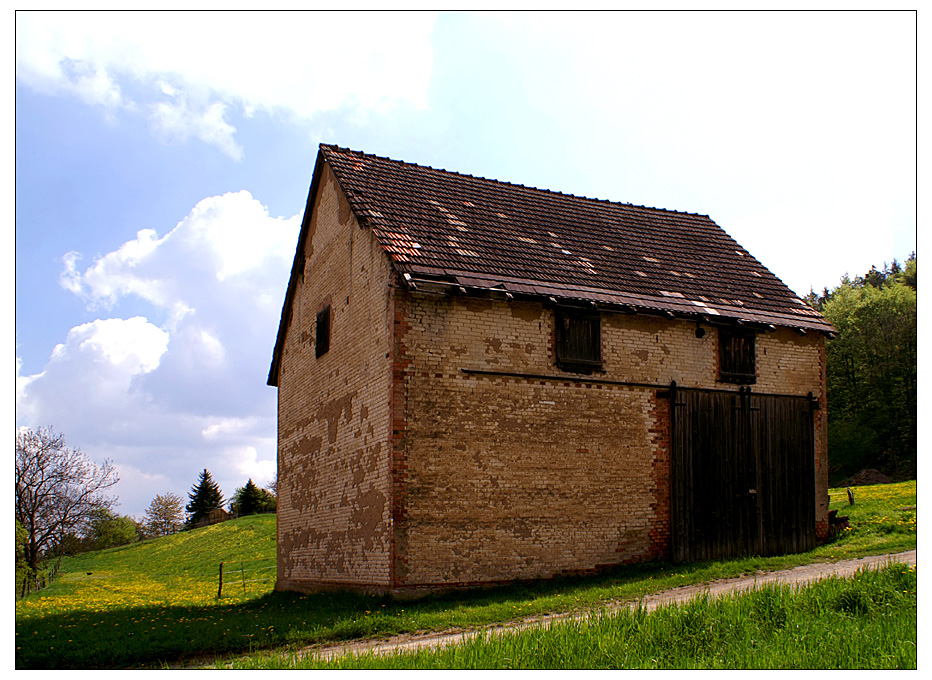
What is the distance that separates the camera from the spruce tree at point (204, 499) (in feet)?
272

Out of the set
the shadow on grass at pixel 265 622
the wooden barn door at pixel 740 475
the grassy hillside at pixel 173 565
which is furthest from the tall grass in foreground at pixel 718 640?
the grassy hillside at pixel 173 565

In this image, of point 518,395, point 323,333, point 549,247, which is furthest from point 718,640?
point 323,333

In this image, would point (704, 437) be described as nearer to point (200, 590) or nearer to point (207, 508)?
point (200, 590)

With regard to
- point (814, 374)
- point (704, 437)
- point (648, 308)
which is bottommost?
point (704, 437)

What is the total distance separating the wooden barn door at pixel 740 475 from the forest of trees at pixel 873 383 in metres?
35.3

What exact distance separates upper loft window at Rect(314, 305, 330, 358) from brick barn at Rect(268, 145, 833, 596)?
104mm

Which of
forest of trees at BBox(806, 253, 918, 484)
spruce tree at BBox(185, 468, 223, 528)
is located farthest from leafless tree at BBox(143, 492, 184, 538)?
forest of trees at BBox(806, 253, 918, 484)

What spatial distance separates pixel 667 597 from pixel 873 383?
48.0 m

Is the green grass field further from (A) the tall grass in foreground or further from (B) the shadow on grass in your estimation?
(A) the tall grass in foreground

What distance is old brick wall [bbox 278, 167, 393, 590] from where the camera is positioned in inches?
611

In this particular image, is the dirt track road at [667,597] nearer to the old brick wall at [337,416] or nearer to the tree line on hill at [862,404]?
the old brick wall at [337,416]

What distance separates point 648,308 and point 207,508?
7512cm
